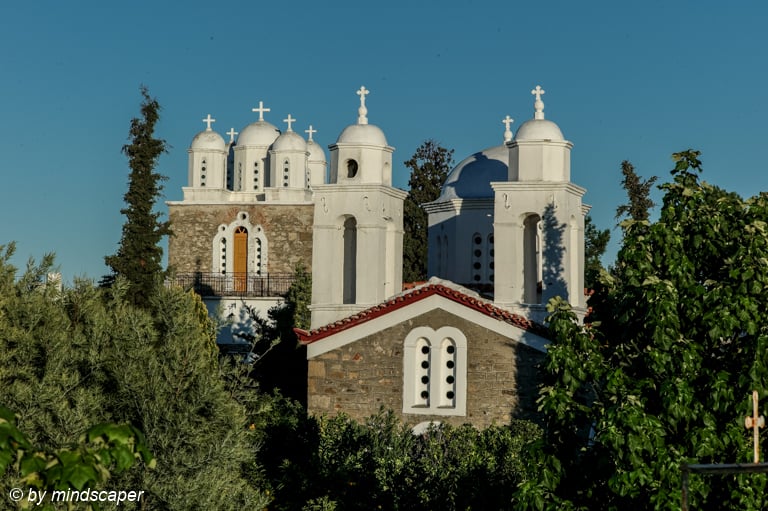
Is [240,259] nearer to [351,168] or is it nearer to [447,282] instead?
[351,168]

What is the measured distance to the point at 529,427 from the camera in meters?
19.7

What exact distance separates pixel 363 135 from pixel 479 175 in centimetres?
412

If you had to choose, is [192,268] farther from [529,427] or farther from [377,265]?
[529,427]

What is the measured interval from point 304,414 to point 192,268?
25.0 metres

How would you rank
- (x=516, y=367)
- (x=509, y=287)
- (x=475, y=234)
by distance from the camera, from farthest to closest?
1. (x=475, y=234)
2. (x=509, y=287)
3. (x=516, y=367)

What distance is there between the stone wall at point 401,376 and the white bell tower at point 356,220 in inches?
84.7

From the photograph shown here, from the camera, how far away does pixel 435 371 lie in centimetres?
2072

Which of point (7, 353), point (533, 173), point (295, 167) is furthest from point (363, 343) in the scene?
point (295, 167)

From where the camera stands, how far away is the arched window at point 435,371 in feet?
67.7

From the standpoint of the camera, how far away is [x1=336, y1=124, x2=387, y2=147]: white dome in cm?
2353

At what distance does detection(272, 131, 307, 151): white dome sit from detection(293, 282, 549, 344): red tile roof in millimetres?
22138

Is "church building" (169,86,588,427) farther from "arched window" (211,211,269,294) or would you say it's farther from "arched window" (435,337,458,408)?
"arched window" (211,211,269,294)

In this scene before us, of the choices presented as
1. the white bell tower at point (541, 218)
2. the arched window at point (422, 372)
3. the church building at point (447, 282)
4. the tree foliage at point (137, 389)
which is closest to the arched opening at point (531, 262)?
the church building at point (447, 282)

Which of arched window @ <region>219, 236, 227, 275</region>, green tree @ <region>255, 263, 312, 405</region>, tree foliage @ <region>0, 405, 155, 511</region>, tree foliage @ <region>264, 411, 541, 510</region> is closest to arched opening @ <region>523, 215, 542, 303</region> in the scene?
green tree @ <region>255, 263, 312, 405</region>
